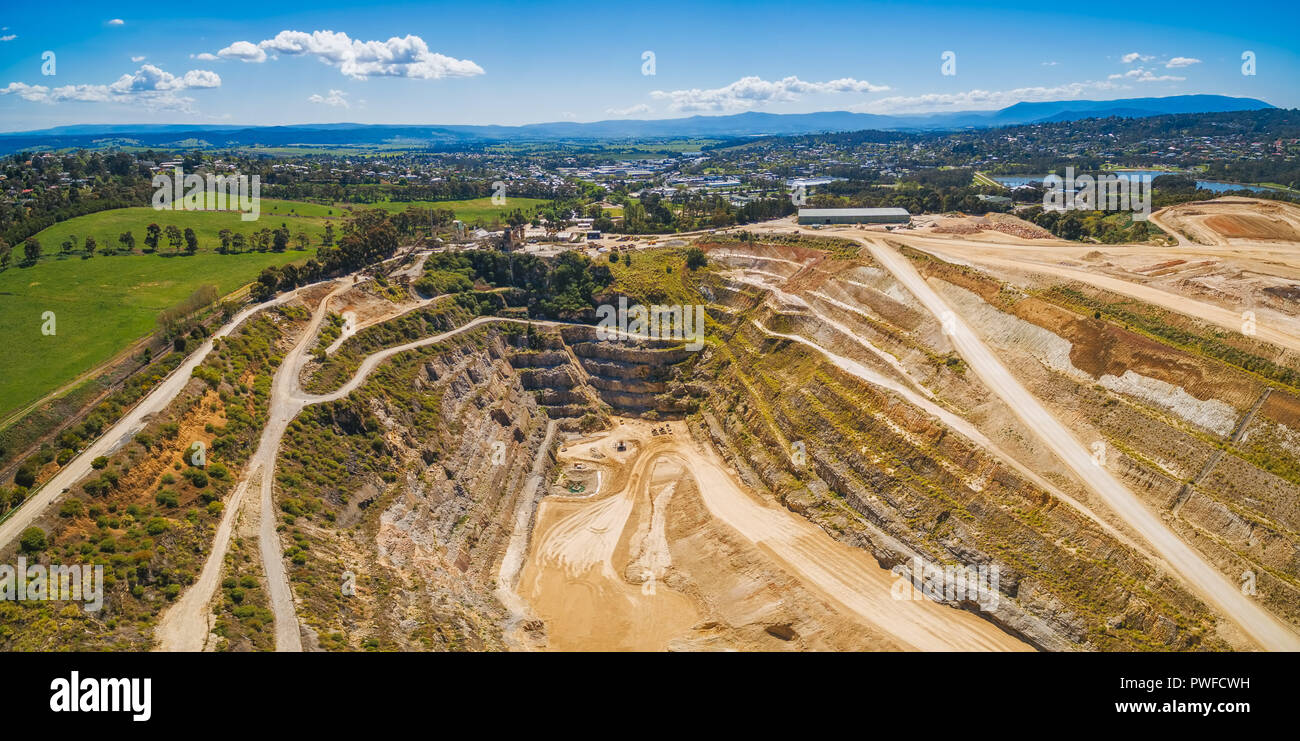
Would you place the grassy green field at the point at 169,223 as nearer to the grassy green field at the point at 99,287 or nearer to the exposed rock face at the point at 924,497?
the grassy green field at the point at 99,287

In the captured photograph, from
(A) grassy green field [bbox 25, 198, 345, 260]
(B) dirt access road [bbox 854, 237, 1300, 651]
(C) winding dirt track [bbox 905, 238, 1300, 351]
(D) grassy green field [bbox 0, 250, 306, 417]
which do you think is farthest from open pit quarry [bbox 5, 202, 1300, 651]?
(A) grassy green field [bbox 25, 198, 345, 260]

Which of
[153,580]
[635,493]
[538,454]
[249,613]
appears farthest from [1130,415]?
[153,580]

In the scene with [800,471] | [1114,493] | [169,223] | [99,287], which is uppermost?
[169,223]

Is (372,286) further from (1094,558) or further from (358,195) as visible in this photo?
(358,195)

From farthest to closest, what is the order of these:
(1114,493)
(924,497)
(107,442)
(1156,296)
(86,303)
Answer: (86,303) → (1156,296) → (924,497) → (1114,493) → (107,442)

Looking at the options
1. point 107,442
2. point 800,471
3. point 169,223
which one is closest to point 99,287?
point 169,223

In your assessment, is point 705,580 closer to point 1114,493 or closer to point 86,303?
point 1114,493

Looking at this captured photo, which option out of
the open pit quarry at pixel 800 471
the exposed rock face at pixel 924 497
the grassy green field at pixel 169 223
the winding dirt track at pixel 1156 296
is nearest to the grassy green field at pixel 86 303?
the grassy green field at pixel 169 223
